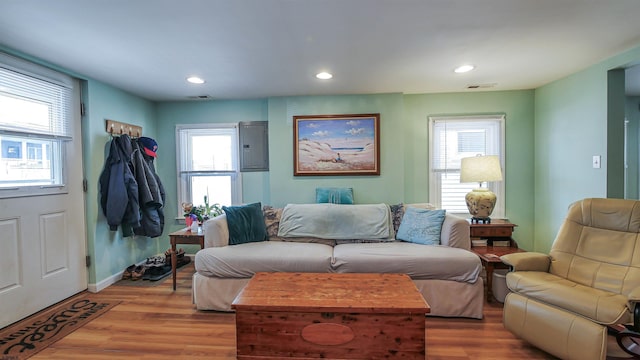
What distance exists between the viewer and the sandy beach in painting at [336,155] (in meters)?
3.65

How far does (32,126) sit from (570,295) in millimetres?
4175

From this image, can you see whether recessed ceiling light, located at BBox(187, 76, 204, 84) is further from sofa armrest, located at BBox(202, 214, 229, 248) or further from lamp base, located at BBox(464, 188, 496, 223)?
lamp base, located at BBox(464, 188, 496, 223)

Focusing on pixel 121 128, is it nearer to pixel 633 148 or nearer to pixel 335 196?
pixel 335 196

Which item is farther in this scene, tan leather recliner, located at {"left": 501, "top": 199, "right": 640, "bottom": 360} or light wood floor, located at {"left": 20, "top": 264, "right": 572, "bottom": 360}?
light wood floor, located at {"left": 20, "top": 264, "right": 572, "bottom": 360}

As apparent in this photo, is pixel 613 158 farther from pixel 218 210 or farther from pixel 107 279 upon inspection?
pixel 107 279

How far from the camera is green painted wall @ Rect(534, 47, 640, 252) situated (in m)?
2.66

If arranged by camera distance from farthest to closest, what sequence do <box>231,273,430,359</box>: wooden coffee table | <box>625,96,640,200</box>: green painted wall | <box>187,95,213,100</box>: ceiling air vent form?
<box>625,96,640,200</box>: green painted wall, <box>187,95,213,100</box>: ceiling air vent, <box>231,273,430,359</box>: wooden coffee table

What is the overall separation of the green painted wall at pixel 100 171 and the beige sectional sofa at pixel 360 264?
1289 mm

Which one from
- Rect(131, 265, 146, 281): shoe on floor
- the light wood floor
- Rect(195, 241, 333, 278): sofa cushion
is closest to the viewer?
the light wood floor

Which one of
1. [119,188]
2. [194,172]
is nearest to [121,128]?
[119,188]

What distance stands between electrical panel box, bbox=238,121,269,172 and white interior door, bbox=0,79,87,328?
1.69 meters

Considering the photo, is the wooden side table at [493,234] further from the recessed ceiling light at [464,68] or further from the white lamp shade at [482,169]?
the recessed ceiling light at [464,68]

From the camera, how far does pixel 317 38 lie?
2139 mm

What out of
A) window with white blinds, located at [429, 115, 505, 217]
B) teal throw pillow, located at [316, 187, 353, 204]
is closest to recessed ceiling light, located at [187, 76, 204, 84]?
teal throw pillow, located at [316, 187, 353, 204]
